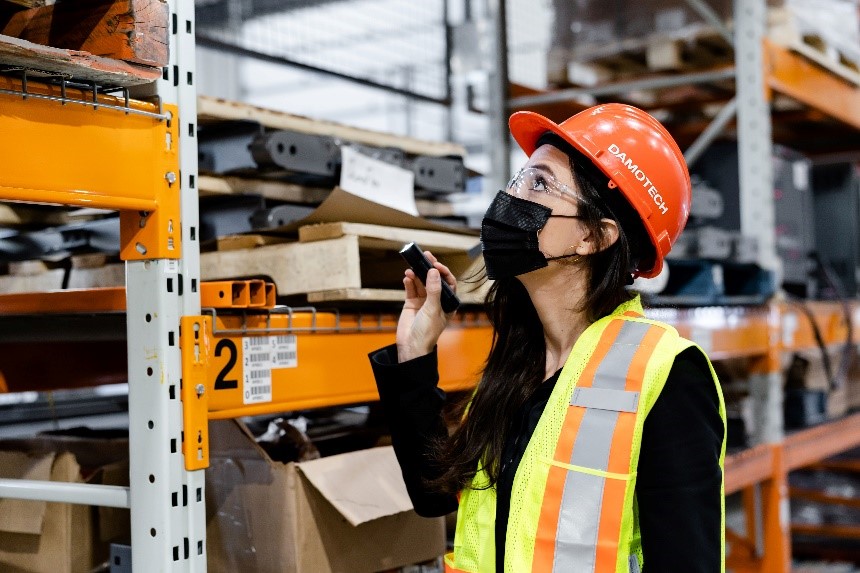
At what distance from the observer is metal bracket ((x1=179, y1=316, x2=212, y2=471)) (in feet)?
6.29

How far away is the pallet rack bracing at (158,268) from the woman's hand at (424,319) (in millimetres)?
511

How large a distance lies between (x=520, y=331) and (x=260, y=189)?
1.09 m

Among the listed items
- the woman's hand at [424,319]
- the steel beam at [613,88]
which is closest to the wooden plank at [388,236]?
the woman's hand at [424,319]

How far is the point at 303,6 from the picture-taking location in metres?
→ 5.33

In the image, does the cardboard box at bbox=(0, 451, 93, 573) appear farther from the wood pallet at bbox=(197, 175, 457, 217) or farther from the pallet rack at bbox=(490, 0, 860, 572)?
the pallet rack at bbox=(490, 0, 860, 572)

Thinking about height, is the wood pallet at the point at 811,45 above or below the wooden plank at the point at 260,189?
above

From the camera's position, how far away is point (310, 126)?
3.10m

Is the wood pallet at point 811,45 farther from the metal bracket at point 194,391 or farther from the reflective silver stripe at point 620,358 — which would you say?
the metal bracket at point 194,391

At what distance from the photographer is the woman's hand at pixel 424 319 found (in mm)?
2193

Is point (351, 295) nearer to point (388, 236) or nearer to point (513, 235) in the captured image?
point (388, 236)

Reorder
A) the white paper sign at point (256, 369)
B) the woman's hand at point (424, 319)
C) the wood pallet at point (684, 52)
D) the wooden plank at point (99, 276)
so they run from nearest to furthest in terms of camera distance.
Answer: the white paper sign at point (256, 369)
the woman's hand at point (424, 319)
the wooden plank at point (99, 276)
the wood pallet at point (684, 52)

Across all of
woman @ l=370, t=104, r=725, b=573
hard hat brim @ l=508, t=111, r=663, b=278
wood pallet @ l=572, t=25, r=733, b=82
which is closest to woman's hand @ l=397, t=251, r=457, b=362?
woman @ l=370, t=104, r=725, b=573

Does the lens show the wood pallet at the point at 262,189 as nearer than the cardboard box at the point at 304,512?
No

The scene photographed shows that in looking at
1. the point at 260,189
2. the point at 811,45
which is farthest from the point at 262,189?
the point at 811,45
